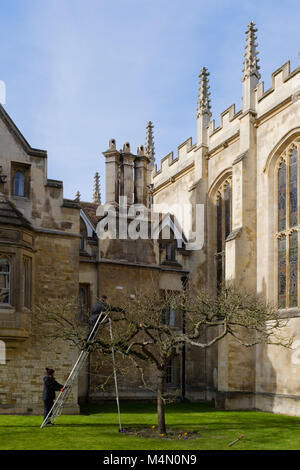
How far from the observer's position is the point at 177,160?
32.4 metres

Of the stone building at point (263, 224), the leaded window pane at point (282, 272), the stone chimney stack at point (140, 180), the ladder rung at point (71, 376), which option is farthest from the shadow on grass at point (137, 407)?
the stone chimney stack at point (140, 180)

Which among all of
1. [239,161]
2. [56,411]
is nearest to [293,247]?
[239,161]

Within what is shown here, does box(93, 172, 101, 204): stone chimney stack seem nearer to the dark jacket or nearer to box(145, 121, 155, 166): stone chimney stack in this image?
box(145, 121, 155, 166): stone chimney stack

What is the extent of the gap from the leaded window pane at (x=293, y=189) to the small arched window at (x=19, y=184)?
9897mm

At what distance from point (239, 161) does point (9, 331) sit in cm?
1169

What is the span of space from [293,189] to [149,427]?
36.5 ft

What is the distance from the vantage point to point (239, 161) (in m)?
23.9

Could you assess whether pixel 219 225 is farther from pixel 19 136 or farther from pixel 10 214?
pixel 10 214

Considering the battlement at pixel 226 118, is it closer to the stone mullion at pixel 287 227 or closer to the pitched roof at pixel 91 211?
the stone mullion at pixel 287 227

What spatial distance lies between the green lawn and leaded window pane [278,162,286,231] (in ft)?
23.4

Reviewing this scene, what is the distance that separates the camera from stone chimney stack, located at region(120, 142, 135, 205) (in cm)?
2514

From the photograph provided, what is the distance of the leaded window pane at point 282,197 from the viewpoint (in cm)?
2250

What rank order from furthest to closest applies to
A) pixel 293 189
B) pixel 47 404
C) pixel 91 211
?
pixel 91 211 → pixel 293 189 → pixel 47 404

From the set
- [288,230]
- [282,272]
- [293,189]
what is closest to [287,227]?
[288,230]
